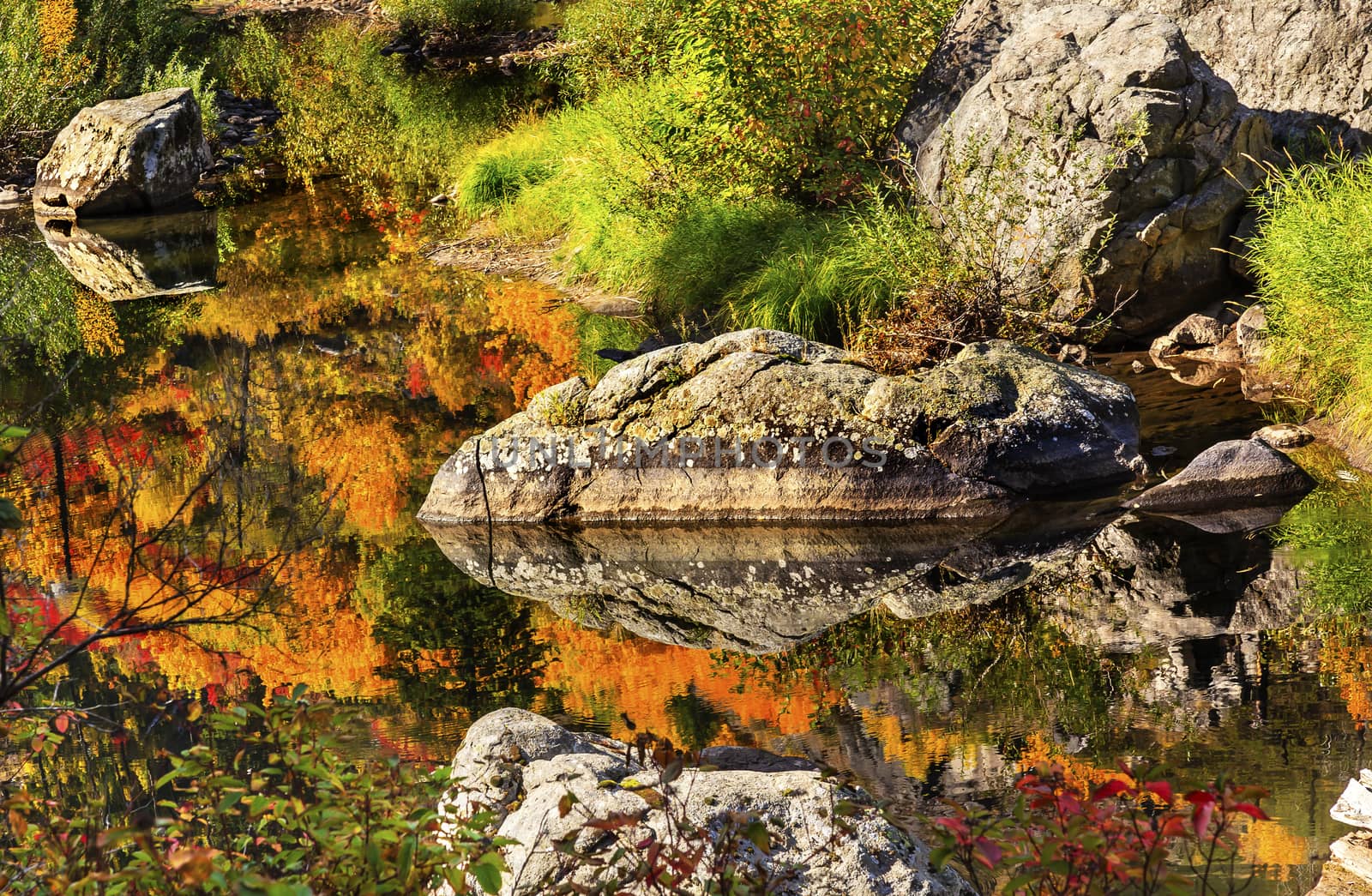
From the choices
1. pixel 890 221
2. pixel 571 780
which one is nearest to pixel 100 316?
pixel 890 221

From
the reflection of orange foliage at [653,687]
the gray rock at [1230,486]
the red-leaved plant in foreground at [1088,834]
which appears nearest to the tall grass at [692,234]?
the gray rock at [1230,486]

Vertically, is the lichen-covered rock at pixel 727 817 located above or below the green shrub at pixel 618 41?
below

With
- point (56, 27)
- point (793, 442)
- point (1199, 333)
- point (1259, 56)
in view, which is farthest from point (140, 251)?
point (1259, 56)

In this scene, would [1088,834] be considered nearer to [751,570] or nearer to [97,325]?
[751,570]

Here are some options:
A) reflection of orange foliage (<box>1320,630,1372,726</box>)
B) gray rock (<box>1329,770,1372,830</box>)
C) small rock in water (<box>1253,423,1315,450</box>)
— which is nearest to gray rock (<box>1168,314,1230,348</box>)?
small rock in water (<box>1253,423,1315,450</box>)

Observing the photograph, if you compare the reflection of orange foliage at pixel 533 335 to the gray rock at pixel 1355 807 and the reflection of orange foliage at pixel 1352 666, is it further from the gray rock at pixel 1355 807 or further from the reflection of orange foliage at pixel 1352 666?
the gray rock at pixel 1355 807

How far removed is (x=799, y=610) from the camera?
760cm

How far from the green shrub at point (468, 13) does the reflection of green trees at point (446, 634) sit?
25.9 metres

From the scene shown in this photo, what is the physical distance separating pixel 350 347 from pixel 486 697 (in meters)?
7.39

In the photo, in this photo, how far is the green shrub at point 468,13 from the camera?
3216 cm

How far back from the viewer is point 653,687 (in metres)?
6.77

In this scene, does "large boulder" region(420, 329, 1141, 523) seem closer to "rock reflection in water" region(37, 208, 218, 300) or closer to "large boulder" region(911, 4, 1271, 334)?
"large boulder" region(911, 4, 1271, 334)

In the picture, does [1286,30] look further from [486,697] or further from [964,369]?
[486,697]

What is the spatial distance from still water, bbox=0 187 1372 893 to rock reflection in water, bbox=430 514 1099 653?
23 mm
